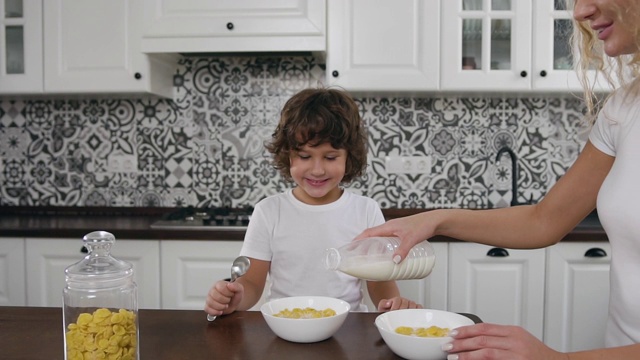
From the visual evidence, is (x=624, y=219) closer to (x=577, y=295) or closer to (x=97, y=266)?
(x=97, y=266)

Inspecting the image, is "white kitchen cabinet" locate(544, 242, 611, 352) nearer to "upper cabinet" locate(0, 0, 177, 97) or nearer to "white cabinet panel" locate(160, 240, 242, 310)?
"white cabinet panel" locate(160, 240, 242, 310)

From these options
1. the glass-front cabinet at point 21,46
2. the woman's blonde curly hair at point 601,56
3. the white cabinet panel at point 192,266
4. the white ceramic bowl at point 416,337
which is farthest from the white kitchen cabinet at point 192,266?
the woman's blonde curly hair at point 601,56

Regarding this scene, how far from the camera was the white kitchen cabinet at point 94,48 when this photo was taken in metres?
2.49

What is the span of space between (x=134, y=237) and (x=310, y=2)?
3.78ft

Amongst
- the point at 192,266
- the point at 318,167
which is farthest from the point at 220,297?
the point at 192,266

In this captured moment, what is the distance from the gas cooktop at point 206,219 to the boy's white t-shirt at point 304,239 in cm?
65

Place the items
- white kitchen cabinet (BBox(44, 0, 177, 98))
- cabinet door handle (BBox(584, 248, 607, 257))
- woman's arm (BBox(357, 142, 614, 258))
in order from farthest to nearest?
1. white kitchen cabinet (BBox(44, 0, 177, 98))
2. cabinet door handle (BBox(584, 248, 607, 257))
3. woman's arm (BBox(357, 142, 614, 258))

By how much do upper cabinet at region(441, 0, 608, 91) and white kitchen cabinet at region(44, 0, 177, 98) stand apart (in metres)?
1.26

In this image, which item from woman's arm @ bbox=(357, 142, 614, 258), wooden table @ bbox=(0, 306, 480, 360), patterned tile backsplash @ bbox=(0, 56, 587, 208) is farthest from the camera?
patterned tile backsplash @ bbox=(0, 56, 587, 208)

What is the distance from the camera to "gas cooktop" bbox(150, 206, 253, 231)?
2.33 meters

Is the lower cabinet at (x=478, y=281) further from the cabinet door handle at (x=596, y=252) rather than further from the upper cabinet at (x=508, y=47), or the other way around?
the upper cabinet at (x=508, y=47)

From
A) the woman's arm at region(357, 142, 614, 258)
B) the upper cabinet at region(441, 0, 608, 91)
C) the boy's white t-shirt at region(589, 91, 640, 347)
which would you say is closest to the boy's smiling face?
the woman's arm at region(357, 142, 614, 258)

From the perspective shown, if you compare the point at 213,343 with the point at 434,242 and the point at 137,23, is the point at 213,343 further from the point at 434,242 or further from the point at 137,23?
the point at 137,23

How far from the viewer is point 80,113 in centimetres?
283
